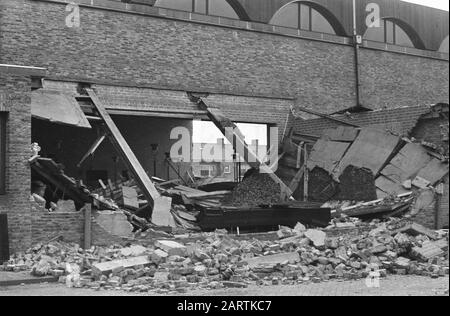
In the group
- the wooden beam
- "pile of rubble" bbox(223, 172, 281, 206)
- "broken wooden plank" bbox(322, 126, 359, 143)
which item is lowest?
the wooden beam

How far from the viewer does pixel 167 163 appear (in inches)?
915

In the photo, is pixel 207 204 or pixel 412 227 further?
pixel 207 204

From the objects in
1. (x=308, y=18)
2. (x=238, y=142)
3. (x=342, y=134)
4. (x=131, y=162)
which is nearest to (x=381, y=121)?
(x=342, y=134)

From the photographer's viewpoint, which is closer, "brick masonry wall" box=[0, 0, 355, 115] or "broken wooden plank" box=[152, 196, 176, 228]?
"broken wooden plank" box=[152, 196, 176, 228]

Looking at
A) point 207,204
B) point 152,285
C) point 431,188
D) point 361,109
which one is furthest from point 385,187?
point 152,285

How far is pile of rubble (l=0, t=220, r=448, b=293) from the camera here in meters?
Result: 9.99

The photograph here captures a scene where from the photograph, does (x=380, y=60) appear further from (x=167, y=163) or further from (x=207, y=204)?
(x=207, y=204)

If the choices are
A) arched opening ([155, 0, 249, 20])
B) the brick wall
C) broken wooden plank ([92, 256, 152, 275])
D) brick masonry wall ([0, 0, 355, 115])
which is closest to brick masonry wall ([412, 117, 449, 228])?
the brick wall

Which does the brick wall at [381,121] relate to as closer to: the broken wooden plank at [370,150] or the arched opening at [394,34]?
the broken wooden plank at [370,150]

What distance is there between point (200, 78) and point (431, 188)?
8.04 meters

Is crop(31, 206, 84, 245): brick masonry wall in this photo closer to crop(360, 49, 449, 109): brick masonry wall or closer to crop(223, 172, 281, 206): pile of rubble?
crop(223, 172, 281, 206): pile of rubble

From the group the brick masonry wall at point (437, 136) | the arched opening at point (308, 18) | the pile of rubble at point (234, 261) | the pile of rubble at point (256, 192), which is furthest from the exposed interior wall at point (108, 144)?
the brick masonry wall at point (437, 136)

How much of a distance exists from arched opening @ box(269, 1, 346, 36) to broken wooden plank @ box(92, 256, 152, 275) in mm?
13570

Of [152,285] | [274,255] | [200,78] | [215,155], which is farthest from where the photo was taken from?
[215,155]
